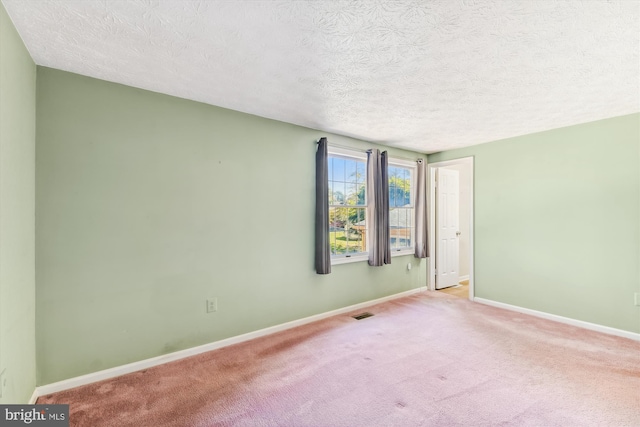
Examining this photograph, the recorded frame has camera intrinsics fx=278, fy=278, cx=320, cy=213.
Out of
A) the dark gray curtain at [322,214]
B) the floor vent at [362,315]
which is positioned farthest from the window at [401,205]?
the dark gray curtain at [322,214]

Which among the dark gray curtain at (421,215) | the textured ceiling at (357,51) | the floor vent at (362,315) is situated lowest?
the floor vent at (362,315)

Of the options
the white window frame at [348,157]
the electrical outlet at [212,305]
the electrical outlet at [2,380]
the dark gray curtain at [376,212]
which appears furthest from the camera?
the dark gray curtain at [376,212]

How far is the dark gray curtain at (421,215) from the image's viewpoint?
467cm

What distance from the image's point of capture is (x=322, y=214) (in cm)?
340

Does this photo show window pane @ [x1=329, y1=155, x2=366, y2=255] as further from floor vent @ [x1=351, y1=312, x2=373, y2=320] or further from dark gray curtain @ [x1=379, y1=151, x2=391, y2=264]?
floor vent @ [x1=351, y1=312, x2=373, y2=320]

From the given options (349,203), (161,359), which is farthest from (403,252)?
(161,359)

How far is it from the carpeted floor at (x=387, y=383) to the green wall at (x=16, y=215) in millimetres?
473

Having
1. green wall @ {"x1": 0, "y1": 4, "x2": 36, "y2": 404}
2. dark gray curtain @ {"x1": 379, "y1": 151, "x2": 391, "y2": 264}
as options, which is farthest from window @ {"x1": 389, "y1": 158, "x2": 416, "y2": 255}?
green wall @ {"x1": 0, "y1": 4, "x2": 36, "y2": 404}

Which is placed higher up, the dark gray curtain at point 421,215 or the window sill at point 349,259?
the dark gray curtain at point 421,215

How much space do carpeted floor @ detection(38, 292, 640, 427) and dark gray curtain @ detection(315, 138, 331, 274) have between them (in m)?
0.78

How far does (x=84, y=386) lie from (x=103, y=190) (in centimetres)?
151

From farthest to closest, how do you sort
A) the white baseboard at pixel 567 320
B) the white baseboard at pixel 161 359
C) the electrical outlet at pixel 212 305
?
the white baseboard at pixel 567 320, the electrical outlet at pixel 212 305, the white baseboard at pixel 161 359

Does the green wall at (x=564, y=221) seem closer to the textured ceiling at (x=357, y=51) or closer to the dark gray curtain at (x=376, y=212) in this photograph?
the textured ceiling at (x=357, y=51)

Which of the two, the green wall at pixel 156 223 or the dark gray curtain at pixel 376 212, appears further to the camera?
the dark gray curtain at pixel 376 212
